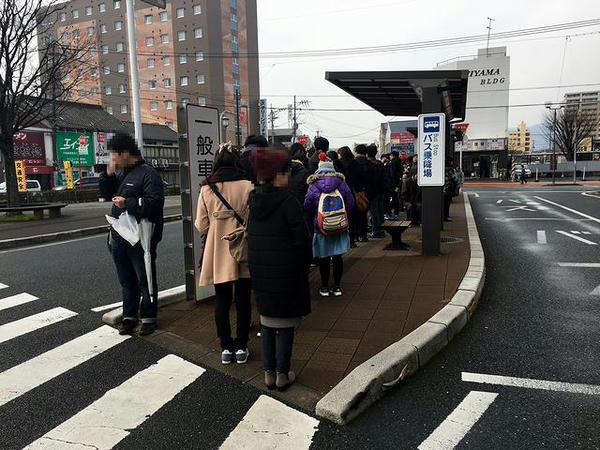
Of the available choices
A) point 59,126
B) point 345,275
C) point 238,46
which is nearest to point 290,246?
point 345,275

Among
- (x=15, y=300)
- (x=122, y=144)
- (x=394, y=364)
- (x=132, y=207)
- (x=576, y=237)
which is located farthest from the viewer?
(x=576, y=237)

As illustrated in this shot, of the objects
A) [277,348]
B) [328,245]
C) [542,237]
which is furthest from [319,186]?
[542,237]

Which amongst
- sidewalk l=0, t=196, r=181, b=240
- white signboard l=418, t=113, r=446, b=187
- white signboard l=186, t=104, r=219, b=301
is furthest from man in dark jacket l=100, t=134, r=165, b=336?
sidewalk l=0, t=196, r=181, b=240

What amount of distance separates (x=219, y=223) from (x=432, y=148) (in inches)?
185

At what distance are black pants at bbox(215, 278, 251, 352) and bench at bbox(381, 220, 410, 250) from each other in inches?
179

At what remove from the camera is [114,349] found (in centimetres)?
446

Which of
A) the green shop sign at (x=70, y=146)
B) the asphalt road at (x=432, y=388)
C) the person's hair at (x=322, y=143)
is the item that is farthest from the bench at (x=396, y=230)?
the green shop sign at (x=70, y=146)

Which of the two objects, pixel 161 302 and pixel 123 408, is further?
pixel 161 302

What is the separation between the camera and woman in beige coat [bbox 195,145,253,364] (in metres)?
3.91

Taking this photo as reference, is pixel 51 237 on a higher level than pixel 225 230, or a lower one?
lower

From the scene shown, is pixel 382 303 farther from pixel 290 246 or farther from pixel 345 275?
pixel 290 246

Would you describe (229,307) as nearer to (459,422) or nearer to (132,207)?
(132,207)

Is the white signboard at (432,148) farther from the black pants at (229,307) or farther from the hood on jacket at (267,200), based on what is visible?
the hood on jacket at (267,200)

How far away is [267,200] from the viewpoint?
10.7 feet
